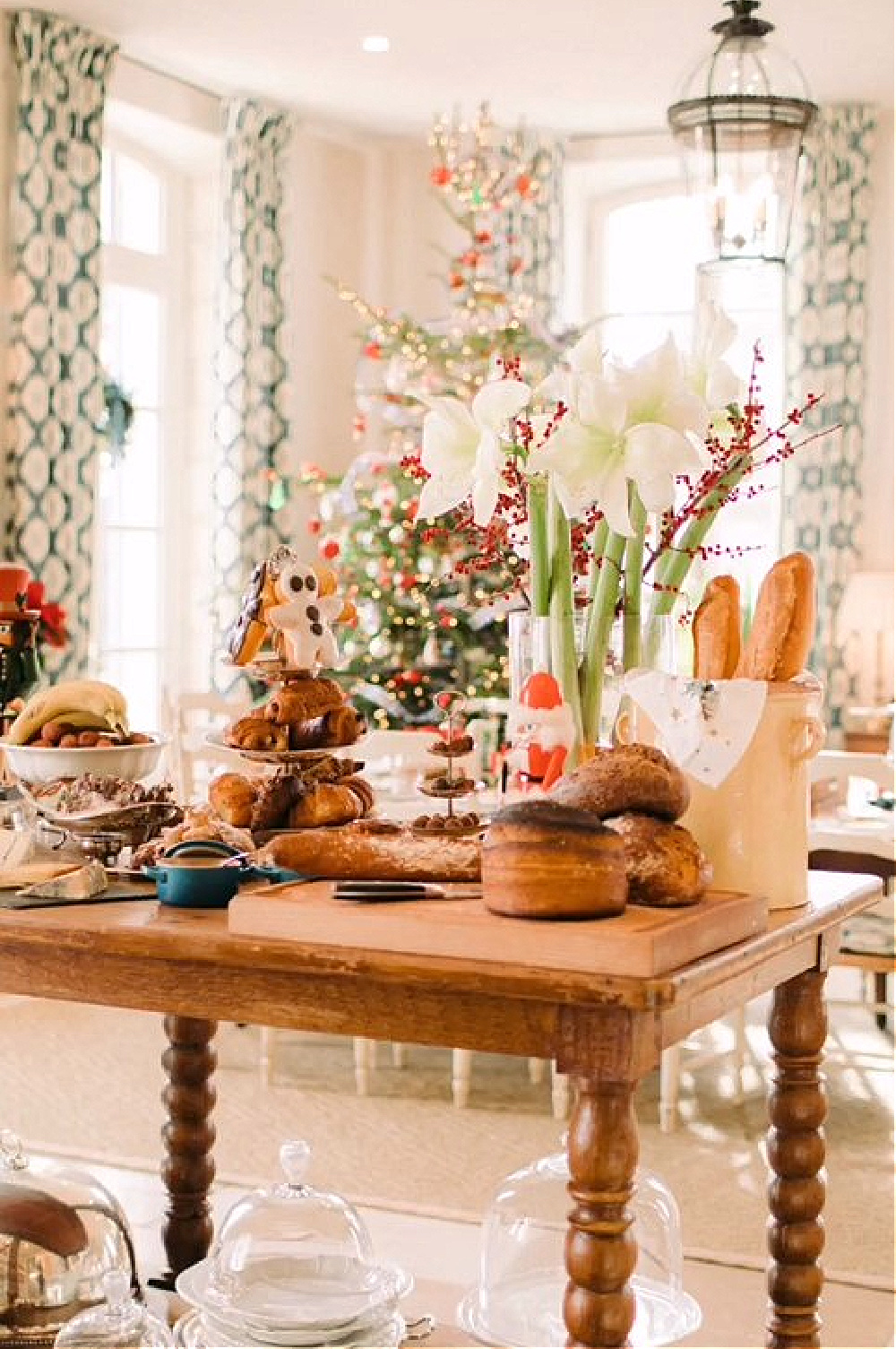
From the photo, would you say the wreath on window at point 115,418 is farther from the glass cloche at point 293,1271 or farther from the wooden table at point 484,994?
the wooden table at point 484,994

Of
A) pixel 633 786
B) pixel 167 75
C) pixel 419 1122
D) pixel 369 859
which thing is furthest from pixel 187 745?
pixel 633 786

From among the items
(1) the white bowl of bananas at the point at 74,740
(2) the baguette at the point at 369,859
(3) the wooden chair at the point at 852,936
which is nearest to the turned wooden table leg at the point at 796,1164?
(2) the baguette at the point at 369,859

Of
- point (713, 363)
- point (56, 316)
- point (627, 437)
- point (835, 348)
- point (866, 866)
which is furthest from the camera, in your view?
point (835, 348)

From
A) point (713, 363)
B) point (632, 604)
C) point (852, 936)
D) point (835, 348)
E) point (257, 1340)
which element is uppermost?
point (835, 348)

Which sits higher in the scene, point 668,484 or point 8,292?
point 8,292

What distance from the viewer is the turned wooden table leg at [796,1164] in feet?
6.76

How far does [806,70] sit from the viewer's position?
300 inches

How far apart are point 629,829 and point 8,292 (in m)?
5.49

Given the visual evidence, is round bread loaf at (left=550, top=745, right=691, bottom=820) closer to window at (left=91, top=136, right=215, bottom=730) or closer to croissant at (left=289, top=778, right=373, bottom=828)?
croissant at (left=289, top=778, right=373, bottom=828)

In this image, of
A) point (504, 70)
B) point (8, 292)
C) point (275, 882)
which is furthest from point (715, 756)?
point (504, 70)

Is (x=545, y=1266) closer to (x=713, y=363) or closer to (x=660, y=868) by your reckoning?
(x=660, y=868)

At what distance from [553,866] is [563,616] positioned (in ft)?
1.81

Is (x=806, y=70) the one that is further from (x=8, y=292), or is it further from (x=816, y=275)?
(x=8, y=292)

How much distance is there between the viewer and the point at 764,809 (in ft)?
5.85
